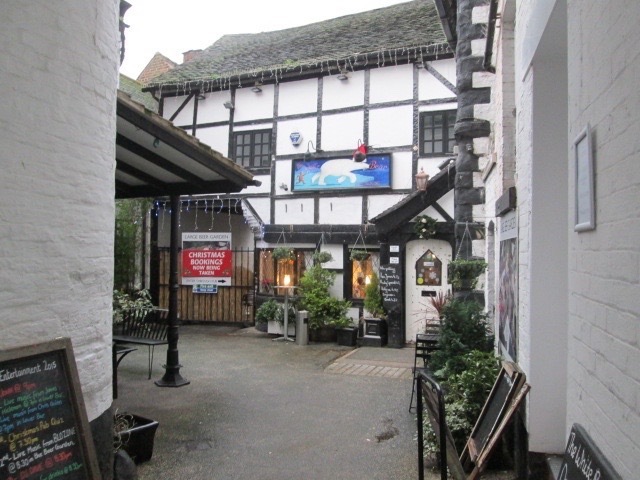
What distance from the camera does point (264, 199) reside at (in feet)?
41.6

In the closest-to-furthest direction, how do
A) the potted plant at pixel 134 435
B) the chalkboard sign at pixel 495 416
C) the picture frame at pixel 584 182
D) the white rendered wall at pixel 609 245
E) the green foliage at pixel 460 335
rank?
the white rendered wall at pixel 609 245 → the picture frame at pixel 584 182 → the chalkboard sign at pixel 495 416 → the potted plant at pixel 134 435 → the green foliage at pixel 460 335

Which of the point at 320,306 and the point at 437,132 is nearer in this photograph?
the point at 437,132

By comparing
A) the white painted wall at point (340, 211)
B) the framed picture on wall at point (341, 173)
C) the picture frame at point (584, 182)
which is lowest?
the picture frame at point (584, 182)

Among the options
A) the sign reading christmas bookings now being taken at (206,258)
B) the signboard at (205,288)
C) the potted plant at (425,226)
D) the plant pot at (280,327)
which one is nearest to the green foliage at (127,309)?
the plant pot at (280,327)

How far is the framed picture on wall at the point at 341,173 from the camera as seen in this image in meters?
11.3

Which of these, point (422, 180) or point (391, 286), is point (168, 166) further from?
point (391, 286)

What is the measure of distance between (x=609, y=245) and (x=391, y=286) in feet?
29.6

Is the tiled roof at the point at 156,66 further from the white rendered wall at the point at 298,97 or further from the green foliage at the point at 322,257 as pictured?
the green foliage at the point at 322,257

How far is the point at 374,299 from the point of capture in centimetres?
1110

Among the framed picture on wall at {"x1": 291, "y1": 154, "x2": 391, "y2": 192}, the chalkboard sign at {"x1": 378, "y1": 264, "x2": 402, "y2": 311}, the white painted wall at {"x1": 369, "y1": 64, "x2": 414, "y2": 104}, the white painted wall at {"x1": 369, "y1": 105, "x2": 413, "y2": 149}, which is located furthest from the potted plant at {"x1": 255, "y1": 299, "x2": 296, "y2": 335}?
the white painted wall at {"x1": 369, "y1": 64, "x2": 414, "y2": 104}

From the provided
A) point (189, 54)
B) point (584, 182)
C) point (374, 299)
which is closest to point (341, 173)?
point (374, 299)

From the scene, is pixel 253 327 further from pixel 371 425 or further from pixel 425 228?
pixel 371 425

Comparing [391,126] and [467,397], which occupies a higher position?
[391,126]

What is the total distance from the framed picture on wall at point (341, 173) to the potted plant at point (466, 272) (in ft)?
16.7
